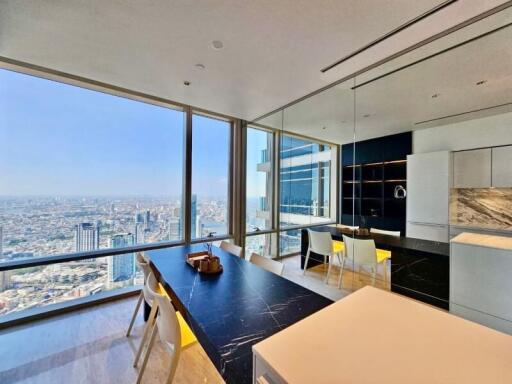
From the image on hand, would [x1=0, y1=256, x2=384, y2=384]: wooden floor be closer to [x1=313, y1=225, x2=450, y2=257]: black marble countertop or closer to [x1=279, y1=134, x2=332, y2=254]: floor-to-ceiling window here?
[x1=313, y1=225, x2=450, y2=257]: black marble countertop

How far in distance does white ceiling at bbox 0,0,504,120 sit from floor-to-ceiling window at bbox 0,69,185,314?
50 cm

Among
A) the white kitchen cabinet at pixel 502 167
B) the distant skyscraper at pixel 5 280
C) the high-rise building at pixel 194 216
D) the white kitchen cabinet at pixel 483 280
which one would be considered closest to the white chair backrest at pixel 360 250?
the white kitchen cabinet at pixel 483 280

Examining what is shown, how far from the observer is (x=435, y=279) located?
2355 mm

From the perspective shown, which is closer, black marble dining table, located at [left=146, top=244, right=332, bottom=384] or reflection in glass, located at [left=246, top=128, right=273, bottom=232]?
black marble dining table, located at [left=146, top=244, right=332, bottom=384]

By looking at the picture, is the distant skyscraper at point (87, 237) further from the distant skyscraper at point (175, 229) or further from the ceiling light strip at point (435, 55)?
the ceiling light strip at point (435, 55)

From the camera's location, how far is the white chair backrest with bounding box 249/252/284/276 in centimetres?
204

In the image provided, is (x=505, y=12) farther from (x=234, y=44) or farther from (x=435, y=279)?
(x=435, y=279)

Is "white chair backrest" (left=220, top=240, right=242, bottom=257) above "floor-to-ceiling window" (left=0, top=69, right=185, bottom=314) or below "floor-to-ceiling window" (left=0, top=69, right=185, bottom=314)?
below

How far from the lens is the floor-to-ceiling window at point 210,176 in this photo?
3727 mm

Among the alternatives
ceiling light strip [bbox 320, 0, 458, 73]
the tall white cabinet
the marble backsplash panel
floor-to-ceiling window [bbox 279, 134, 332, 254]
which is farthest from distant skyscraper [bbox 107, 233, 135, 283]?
the marble backsplash panel

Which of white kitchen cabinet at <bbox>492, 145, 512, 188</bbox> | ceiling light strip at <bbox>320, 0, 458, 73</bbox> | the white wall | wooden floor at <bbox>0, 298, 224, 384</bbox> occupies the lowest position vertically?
wooden floor at <bbox>0, 298, 224, 384</bbox>

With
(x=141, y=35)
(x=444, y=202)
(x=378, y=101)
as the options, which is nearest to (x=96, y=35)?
(x=141, y=35)

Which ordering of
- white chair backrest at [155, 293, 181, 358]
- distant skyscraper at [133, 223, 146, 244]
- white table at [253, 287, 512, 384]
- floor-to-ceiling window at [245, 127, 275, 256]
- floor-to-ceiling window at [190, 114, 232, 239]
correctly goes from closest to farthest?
white table at [253, 287, 512, 384]
white chair backrest at [155, 293, 181, 358]
distant skyscraper at [133, 223, 146, 244]
floor-to-ceiling window at [190, 114, 232, 239]
floor-to-ceiling window at [245, 127, 275, 256]

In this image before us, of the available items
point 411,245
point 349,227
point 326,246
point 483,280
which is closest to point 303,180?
point 349,227
